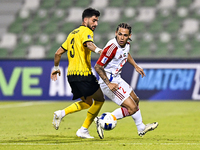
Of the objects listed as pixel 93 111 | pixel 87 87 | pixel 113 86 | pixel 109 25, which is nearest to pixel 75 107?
pixel 93 111

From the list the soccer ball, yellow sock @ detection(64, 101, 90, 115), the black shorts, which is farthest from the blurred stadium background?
the soccer ball

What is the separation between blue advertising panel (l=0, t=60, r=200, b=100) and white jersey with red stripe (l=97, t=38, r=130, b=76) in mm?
7348

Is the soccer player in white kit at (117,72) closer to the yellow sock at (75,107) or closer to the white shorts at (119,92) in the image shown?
the white shorts at (119,92)

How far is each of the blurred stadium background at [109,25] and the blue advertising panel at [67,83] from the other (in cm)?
398

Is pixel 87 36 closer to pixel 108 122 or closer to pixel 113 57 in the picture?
pixel 113 57

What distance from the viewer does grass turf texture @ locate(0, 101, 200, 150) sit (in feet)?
16.6

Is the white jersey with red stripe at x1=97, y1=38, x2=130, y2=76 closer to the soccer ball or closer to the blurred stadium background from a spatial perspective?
the soccer ball

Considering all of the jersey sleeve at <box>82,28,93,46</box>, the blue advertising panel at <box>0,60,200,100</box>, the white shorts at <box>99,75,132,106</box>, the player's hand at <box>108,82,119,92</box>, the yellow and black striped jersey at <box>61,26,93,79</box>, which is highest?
the jersey sleeve at <box>82,28,93,46</box>

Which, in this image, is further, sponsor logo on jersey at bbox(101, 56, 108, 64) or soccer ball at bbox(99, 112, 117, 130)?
soccer ball at bbox(99, 112, 117, 130)

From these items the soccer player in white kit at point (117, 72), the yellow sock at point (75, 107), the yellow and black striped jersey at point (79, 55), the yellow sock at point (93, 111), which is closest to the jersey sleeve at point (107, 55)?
the soccer player in white kit at point (117, 72)

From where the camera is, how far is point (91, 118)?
598 centimetres

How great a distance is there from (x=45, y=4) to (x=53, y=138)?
14417 millimetres

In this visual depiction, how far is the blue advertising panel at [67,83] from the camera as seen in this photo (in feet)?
42.2

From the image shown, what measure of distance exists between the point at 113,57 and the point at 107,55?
148 mm
